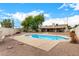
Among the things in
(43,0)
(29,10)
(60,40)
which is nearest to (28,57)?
(60,40)

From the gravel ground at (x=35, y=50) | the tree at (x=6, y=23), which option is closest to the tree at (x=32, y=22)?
the tree at (x=6, y=23)

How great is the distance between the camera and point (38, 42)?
3340mm

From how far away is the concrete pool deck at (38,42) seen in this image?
3281mm

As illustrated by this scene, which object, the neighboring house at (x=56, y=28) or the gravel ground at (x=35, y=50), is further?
the neighboring house at (x=56, y=28)

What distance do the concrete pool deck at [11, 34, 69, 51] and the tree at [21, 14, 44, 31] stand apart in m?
0.22

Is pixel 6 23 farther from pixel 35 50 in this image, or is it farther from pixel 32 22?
pixel 35 50

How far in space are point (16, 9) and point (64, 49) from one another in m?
1.33

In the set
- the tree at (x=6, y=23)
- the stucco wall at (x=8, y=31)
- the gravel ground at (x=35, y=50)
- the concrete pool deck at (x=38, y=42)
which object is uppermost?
the tree at (x=6, y=23)

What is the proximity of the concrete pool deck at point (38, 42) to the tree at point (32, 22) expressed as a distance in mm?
218

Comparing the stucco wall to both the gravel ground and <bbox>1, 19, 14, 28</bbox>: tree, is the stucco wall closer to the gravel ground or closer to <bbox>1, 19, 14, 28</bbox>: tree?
<bbox>1, 19, 14, 28</bbox>: tree

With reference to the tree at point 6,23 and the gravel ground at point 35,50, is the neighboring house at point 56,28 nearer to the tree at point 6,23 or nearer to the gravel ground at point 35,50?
the gravel ground at point 35,50

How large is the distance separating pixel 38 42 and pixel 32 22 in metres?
0.46

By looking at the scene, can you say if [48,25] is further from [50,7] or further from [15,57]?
[15,57]

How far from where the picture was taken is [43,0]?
332 cm
